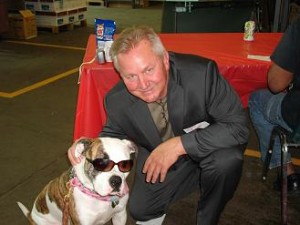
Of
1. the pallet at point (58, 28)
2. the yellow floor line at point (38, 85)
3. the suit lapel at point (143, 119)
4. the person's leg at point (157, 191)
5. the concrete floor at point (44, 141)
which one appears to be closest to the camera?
the suit lapel at point (143, 119)

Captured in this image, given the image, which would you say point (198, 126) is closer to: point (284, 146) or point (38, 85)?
point (284, 146)

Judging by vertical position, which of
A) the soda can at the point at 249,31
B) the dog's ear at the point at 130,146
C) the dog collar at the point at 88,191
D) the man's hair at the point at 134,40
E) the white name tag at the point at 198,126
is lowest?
the dog collar at the point at 88,191

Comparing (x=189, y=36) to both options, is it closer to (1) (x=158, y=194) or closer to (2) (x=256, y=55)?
(2) (x=256, y=55)

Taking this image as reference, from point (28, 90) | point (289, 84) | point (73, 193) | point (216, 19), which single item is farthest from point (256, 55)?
point (28, 90)

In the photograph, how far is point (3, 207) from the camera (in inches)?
110

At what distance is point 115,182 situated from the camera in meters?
1.89

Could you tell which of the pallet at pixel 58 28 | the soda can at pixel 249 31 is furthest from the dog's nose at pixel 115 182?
the pallet at pixel 58 28

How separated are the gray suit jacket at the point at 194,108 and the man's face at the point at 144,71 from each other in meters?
0.11

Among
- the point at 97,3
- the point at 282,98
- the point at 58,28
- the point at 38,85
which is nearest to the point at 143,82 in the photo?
the point at 282,98

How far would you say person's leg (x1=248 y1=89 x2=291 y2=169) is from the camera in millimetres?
2541

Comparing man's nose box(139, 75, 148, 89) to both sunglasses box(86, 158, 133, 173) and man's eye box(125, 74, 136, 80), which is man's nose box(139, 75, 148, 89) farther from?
sunglasses box(86, 158, 133, 173)

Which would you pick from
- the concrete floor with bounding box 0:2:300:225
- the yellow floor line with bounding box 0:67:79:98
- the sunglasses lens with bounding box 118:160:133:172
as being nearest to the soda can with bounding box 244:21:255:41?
the concrete floor with bounding box 0:2:300:225

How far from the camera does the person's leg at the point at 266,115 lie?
254 cm

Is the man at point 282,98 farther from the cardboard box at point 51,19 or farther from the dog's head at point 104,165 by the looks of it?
the cardboard box at point 51,19
